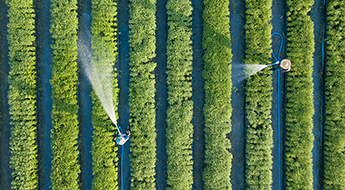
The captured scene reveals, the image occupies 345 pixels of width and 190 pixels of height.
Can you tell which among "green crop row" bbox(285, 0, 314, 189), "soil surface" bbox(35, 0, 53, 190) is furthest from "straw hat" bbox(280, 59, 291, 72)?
"soil surface" bbox(35, 0, 53, 190)

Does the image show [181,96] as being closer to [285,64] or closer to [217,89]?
[217,89]

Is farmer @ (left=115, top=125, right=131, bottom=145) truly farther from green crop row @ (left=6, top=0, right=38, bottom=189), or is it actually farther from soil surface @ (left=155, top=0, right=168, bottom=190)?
green crop row @ (left=6, top=0, right=38, bottom=189)

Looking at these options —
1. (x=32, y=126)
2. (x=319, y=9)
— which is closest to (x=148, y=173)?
(x=32, y=126)

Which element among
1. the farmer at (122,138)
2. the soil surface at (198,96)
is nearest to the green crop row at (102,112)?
the farmer at (122,138)

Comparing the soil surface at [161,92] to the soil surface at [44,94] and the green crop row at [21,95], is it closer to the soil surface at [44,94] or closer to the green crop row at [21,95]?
the soil surface at [44,94]

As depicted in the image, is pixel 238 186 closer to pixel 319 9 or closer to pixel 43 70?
pixel 319 9

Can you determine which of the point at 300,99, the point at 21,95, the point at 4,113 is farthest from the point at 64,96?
the point at 300,99
